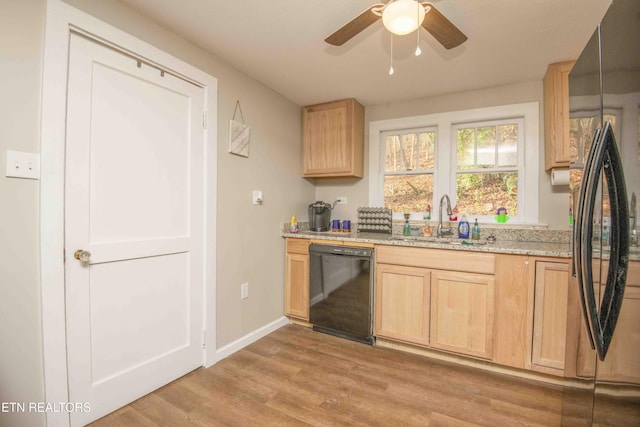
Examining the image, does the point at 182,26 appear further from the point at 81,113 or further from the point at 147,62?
the point at 81,113

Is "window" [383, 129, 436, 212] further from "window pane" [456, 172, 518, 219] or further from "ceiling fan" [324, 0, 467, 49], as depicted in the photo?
"ceiling fan" [324, 0, 467, 49]

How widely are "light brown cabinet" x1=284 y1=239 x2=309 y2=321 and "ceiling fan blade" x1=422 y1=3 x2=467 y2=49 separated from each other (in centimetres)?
193

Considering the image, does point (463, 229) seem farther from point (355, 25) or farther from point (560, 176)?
point (355, 25)

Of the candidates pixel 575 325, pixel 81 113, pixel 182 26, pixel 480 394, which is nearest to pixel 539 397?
pixel 480 394

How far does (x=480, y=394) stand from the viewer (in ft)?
5.86

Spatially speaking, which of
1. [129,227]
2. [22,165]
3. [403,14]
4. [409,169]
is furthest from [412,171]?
[22,165]

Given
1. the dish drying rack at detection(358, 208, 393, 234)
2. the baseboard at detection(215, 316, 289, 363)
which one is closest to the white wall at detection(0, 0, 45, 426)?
the baseboard at detection(215, 316, 289, 363)

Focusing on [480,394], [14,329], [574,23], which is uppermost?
[574,23]

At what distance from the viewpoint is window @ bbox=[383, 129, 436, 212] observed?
2.94 meters

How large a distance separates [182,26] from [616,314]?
8.17 ft

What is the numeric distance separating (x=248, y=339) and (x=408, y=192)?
2166mm

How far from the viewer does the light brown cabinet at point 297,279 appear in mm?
2759

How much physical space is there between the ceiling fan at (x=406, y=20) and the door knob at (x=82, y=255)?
1.76 metres
